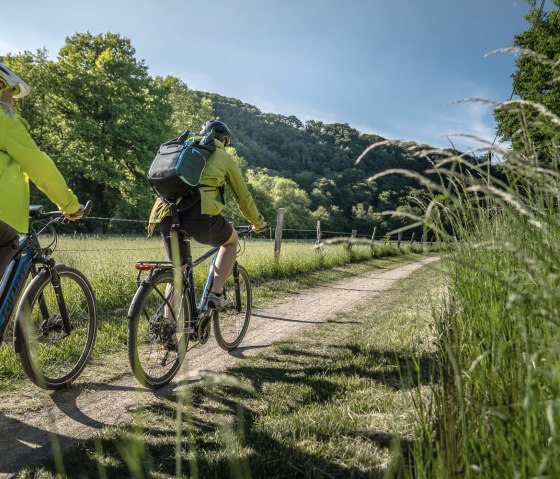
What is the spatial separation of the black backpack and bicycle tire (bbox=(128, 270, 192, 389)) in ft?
2.26

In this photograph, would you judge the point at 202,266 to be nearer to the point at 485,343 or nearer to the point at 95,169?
the point at 485,343

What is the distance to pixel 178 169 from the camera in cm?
339

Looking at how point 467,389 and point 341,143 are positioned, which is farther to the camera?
point 341,143

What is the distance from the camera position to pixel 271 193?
66250 millimetres

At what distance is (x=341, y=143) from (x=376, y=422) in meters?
91.3

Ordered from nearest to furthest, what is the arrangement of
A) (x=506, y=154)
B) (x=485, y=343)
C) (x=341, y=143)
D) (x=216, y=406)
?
1. (x=506, y=154)
2. (x=485, y=343)
3. (x=216, y=406)
4. (x=341, y=143)

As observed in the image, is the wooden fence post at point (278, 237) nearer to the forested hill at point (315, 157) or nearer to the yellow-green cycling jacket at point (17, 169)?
the yellow-green cycling jacket at point (17, 169)

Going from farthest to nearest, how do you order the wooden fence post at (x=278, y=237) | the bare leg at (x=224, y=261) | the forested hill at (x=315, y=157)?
1. the forested hill at (x=315, y=157)
2. the wooden fence post at (x=278, y=237)
3. the bare leg at (x=224, y=261)

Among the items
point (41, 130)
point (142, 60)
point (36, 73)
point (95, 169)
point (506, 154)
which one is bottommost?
point (506, 154)

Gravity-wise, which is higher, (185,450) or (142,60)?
(142,60)

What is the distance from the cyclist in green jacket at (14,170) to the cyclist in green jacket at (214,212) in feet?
3.07

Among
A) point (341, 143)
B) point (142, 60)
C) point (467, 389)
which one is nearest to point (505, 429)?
point (467, 389)

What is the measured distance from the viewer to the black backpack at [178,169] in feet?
11.2

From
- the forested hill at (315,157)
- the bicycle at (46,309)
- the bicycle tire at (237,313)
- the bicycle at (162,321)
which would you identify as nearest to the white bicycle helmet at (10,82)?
the bicycle at (46,309)
